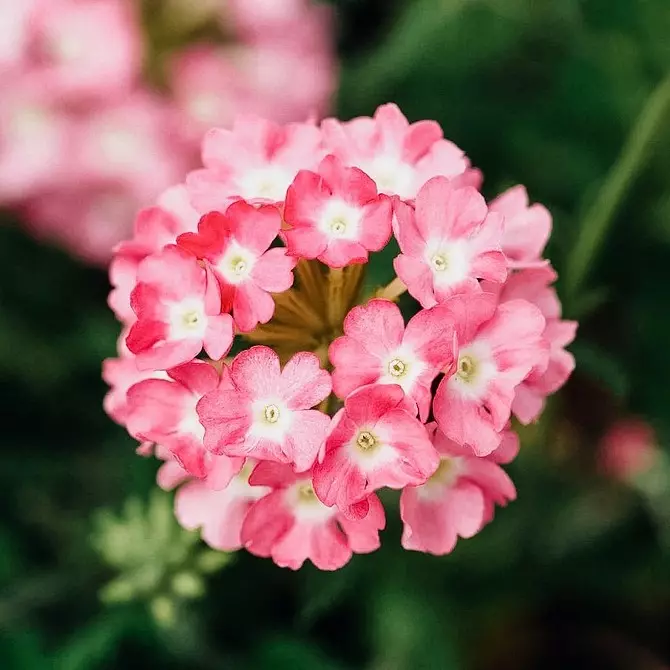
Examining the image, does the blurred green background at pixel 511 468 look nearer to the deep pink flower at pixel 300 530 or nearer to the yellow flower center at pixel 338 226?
the deep pink flower at pixel 300 530

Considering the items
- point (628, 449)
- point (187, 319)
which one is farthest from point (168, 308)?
point (628, 449)

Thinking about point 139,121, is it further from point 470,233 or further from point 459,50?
point 470,233

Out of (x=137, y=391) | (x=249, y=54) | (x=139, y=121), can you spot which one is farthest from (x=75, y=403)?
(x=137, y=391)

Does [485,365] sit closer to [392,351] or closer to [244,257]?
[392,351]

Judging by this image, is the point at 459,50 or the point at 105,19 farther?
the point at 459,50

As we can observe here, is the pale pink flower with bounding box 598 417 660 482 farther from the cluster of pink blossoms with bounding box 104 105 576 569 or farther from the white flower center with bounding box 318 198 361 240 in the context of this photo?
the white flower center with bounding box 318 198 361 240
